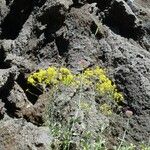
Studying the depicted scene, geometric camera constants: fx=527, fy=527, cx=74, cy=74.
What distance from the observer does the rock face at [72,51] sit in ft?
27.5

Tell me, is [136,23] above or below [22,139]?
above

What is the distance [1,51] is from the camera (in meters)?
9.23

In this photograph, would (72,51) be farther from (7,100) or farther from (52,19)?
(7,100)

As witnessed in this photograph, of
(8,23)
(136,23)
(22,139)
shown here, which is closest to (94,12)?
(136,23)

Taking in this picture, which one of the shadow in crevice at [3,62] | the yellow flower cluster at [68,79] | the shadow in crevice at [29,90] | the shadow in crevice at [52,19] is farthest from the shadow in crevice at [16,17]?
the yellow flower cluster at [68,79]

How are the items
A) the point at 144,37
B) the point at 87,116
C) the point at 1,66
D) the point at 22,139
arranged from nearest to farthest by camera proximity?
the point at 22,139 → the point at 87,116 → the point at 1,66 → the point at 144,37

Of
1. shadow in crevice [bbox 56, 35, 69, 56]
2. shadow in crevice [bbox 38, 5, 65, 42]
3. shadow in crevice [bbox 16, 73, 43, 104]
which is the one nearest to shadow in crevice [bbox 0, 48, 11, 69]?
shadow in crevice [bbox 16, 73, 43, 104]

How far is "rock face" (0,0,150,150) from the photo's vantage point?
27.5 feet

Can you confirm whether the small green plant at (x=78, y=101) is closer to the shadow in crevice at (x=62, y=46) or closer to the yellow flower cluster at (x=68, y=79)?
the yellow flower cluster at (x=68, y=79)

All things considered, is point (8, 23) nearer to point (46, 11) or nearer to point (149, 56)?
point (46, 11)

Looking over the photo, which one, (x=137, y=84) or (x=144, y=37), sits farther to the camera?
(x=144, y=37)

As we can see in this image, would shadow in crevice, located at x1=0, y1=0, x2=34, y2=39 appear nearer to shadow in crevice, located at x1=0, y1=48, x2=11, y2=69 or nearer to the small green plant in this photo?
shadow in crevice, located at x1=0, y1=48, x2=11, y2=69

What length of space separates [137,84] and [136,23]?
1937mm

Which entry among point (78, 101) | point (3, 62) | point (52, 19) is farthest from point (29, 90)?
point (52, 19)
